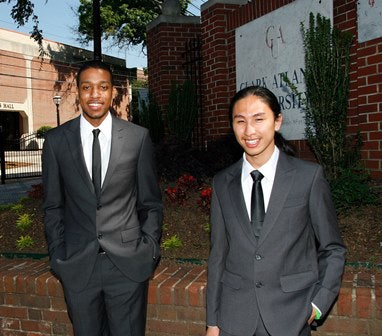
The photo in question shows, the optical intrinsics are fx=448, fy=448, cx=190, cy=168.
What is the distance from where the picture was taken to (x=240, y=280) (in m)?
2.19

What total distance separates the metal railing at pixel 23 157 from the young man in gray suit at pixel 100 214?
701 inches

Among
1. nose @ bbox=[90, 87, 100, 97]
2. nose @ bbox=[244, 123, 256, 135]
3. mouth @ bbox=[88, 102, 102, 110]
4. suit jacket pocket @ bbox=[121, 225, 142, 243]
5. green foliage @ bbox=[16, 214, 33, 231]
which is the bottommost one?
green foliage @ bbox=[16, 214, 33, 231]

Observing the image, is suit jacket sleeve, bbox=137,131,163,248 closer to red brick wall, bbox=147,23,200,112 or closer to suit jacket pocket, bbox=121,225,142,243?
suit jacket pocket, bbox=121,225,142,243

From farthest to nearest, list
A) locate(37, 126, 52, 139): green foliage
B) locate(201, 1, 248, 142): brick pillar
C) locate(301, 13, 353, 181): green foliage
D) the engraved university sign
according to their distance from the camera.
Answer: locate(37, 126, 52, 139): green foliage < locate(201, 1, 248, 142): brick pillar < the engraved university sign < locate(301, 13, 353, 181): green foliage

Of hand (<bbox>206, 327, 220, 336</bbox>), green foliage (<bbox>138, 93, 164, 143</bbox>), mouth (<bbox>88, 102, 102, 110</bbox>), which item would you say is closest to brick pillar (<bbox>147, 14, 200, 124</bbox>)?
green foliage (<bbox>138, 93, 164, 143</bbox>)

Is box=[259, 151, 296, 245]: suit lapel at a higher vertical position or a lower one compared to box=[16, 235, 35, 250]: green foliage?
higher

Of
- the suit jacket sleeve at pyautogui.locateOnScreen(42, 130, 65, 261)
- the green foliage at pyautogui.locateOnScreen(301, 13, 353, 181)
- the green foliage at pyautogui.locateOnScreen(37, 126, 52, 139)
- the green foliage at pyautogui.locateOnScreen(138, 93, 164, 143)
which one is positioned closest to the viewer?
the suit jacket sleeve at pyautogui.locateOnScreen(42, 130, 65, 261)

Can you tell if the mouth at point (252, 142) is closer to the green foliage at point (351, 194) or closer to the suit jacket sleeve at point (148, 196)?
the suit jacket sleeve at point (148, 196)

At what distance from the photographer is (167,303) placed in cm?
331

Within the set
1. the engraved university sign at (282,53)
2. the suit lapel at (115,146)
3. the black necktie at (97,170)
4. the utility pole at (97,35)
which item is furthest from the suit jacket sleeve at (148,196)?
the utility pole at (97,35)

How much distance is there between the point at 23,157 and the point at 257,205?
99.6 feet

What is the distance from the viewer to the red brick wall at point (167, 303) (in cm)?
288

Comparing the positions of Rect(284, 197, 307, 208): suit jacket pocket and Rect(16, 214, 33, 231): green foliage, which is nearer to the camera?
Rect(284, 197, 307, 208): suit jacket pocket

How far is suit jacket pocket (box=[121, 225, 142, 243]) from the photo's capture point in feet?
8.77
